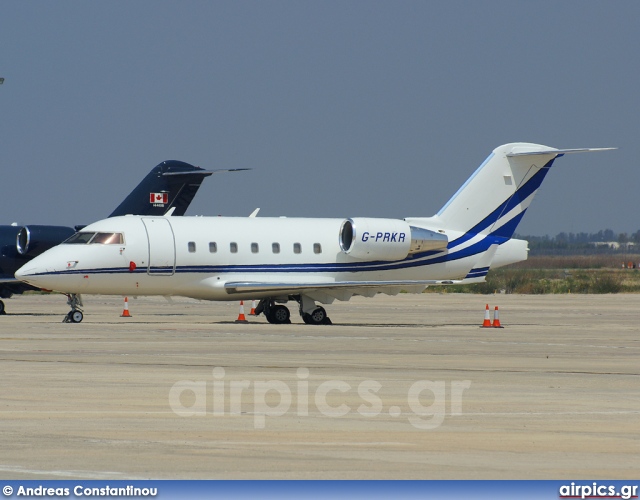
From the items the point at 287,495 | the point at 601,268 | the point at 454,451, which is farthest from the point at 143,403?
the point at 601,268

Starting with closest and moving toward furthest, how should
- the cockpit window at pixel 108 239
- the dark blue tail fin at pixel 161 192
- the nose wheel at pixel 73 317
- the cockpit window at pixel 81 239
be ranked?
the cockpit window at pixel 108 239 → the cockpit window at pixel 81 239 → the nose wheel at pixel 73 317 → the dark blue tail fin at pixel 161 192

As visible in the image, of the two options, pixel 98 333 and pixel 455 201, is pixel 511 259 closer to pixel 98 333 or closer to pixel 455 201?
pixel 455 201

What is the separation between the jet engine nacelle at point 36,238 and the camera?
43406 mm

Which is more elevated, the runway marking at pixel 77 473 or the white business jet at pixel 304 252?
the white business jet at pixel 304 252

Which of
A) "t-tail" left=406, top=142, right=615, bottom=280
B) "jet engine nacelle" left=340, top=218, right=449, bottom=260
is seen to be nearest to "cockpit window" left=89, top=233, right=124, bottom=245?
"jet engine nacelle" left=340, top=218, right=449, bottom=260

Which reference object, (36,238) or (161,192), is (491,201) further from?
(36,238)

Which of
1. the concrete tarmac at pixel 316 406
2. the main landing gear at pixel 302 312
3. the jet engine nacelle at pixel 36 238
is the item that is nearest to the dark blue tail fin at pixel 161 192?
the jet engine nacelle at pixel 36 238

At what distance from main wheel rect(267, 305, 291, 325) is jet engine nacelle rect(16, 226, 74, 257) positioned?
9.71 meters

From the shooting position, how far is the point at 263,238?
37688mm

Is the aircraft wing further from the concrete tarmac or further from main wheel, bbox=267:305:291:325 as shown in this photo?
the concrete tarmac

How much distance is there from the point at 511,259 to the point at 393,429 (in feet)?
90.2

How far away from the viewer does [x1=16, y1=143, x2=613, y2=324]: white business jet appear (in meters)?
35.4

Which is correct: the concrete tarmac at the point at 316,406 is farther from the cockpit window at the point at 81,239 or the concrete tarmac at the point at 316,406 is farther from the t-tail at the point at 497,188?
the t-tail at the point at 497,188

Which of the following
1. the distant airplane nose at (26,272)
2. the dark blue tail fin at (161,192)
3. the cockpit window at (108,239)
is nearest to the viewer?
the distant airplane nose at (26,272)
